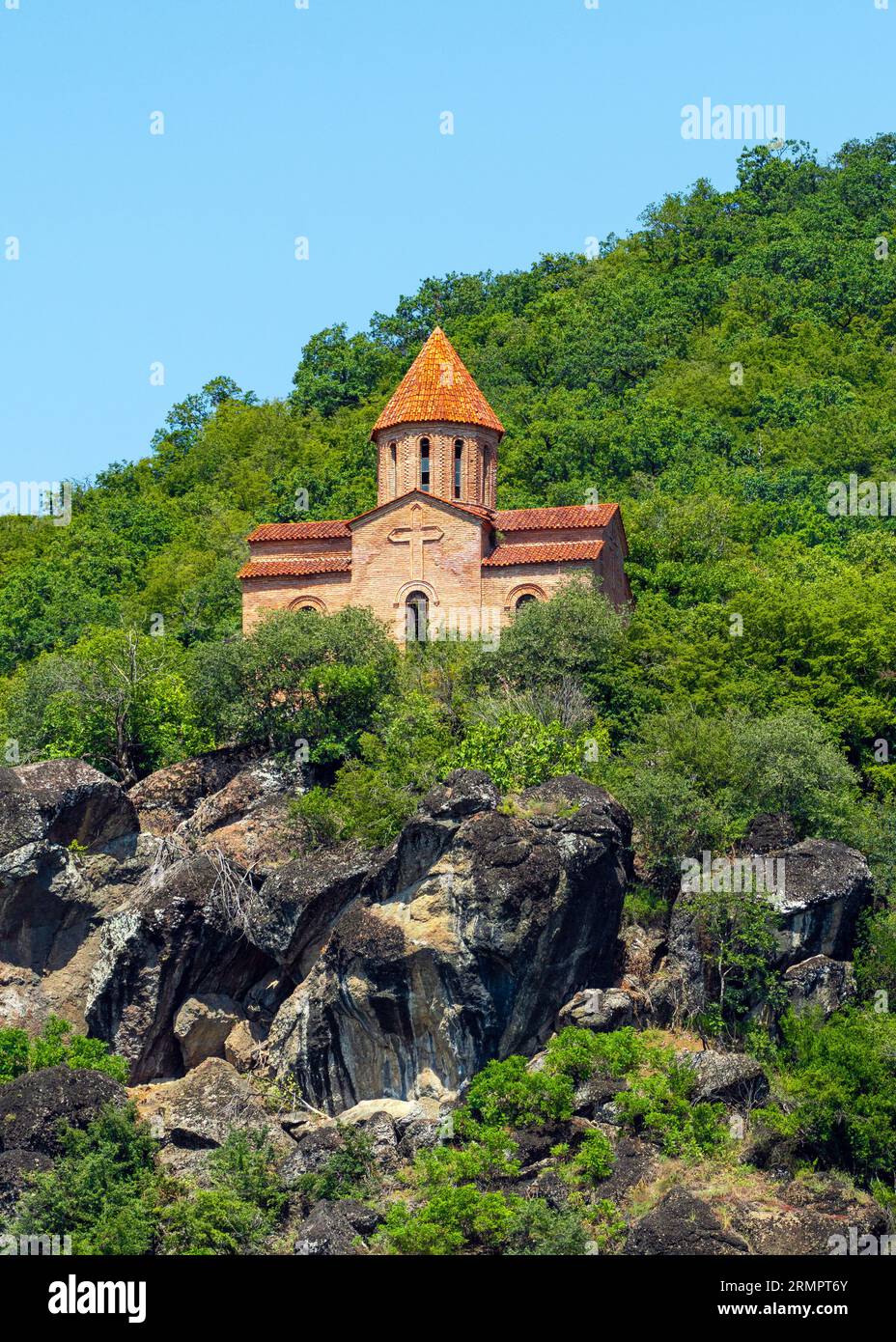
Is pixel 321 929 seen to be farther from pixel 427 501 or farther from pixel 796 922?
pixel 427 501

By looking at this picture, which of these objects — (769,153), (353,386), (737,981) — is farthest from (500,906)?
(769,153)

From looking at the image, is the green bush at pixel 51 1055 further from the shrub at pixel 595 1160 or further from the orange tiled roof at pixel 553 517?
the orange tiled roof at pixel 553 517

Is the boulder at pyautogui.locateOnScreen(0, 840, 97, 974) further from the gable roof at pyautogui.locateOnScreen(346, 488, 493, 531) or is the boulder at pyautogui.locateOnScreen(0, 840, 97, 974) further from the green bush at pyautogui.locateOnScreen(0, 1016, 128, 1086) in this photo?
the gable roof at pyautogui.locateOnScreen(346, 488, 493, 531)

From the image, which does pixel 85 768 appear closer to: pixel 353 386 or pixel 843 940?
pixel 843 940

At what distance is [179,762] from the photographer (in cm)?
4984

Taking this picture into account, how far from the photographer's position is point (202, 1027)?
43.9m

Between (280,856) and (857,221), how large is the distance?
64.7m

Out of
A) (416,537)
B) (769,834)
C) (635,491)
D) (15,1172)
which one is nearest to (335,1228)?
(15,1172)

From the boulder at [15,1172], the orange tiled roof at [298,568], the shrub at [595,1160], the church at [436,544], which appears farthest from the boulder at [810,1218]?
the orange tiled roof at [298,568]

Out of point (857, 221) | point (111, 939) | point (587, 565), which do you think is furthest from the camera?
point (857, 221)

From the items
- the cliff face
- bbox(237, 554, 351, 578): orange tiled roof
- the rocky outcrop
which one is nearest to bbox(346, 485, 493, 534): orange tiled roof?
bbox(237, 554, 351, 578): orange tiled roof

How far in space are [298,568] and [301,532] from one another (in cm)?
207

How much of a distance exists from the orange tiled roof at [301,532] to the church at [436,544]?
0.03m

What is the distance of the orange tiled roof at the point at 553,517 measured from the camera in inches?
2213
